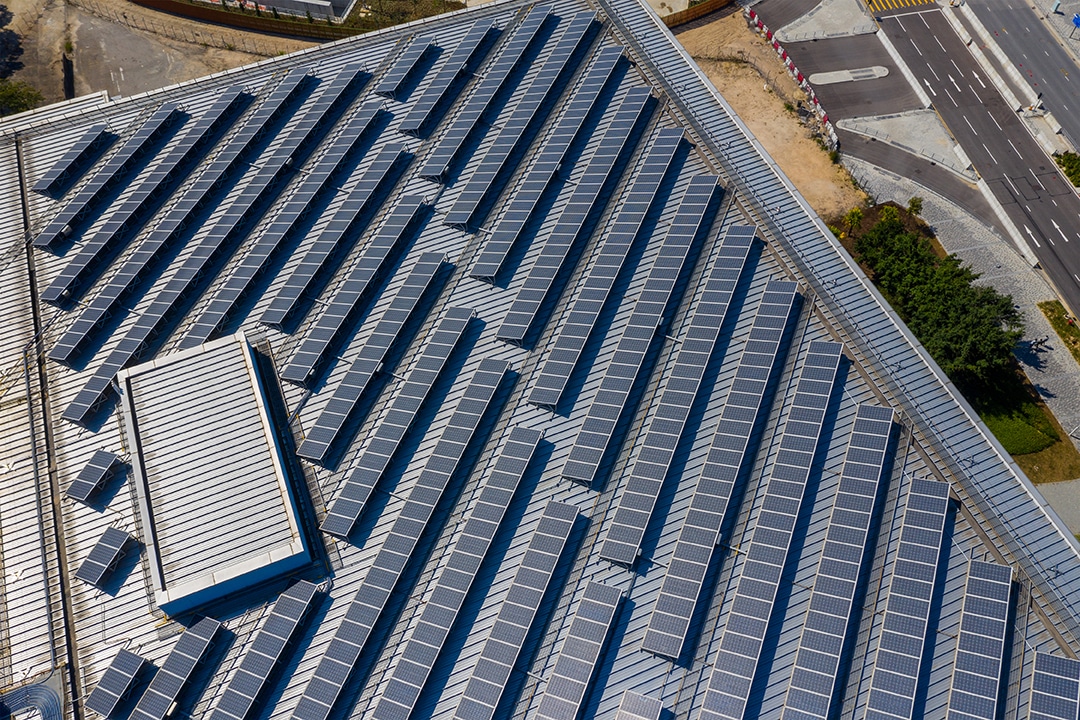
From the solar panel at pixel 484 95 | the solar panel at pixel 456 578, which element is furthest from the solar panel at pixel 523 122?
the solar panel at pixel 456 578

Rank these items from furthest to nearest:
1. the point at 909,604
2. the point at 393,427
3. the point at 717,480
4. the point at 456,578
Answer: the point at 393,427 < the point at 717,480 < the point at 456,578 < the point at 909,604

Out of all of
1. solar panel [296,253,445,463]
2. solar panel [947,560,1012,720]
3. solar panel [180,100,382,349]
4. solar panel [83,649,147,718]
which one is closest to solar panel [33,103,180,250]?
solar panel [180,100,382,349]

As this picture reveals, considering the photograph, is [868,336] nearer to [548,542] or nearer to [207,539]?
[548,542]

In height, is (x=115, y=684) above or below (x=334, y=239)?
below

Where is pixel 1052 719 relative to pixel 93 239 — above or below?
below

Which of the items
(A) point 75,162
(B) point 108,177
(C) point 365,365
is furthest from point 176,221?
(C) point 365,365

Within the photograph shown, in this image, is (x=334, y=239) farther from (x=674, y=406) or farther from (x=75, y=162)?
(x=674, y=406)

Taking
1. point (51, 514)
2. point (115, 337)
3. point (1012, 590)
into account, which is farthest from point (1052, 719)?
point (115, 337)

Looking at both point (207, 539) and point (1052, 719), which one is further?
point (207, 539)
